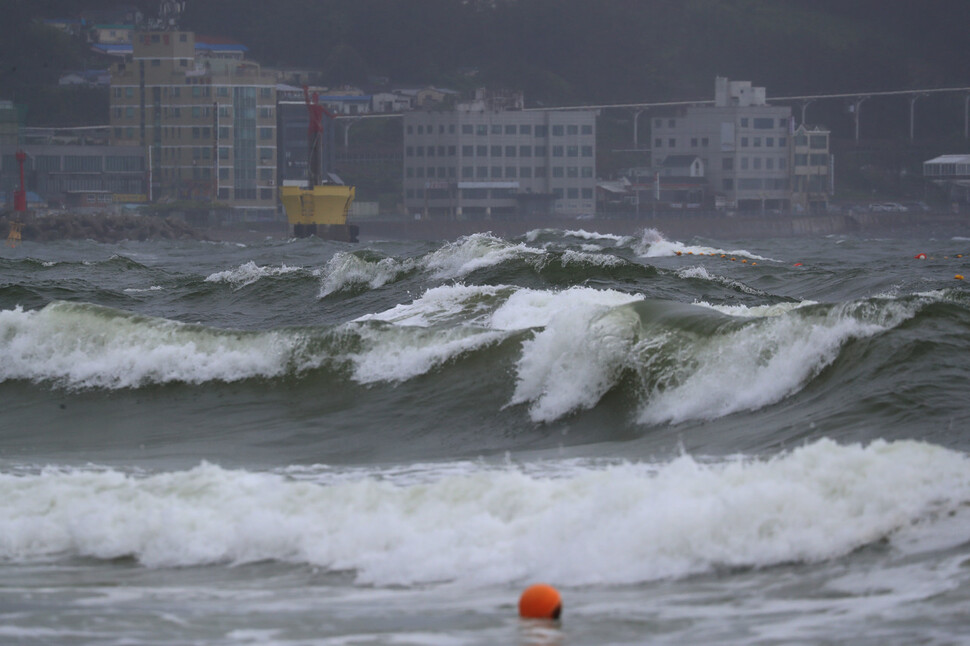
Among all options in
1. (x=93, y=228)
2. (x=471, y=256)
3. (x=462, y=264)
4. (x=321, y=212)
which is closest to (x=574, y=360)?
(x=462, y=264)

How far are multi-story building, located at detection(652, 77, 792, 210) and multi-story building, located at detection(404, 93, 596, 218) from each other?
10.0m

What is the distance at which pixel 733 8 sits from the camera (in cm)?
17750

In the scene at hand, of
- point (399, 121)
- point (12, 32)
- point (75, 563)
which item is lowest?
point (75, 563)

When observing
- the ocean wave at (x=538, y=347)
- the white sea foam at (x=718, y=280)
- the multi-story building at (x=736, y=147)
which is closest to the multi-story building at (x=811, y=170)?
the multi-story building at (x=736, y=147)

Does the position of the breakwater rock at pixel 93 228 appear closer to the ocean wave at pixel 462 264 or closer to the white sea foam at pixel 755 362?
the ocean wave at pixel 462 264

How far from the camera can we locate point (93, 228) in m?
97.8

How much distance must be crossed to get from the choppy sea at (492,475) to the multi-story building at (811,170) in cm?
11272

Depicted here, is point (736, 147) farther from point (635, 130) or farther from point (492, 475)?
point (492, 475)

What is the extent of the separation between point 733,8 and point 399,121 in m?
60.6

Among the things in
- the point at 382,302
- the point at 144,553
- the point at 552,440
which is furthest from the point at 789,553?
the point at 382,302

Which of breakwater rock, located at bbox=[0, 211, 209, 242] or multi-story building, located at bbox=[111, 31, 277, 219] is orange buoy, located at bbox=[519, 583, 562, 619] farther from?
multi-story building, located at bbox=[111, 31, 277, 219]

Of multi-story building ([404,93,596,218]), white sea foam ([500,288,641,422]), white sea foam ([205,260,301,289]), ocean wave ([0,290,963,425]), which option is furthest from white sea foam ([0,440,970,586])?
multi-story building ([404,93,596,218])

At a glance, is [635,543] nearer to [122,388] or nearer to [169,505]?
[169,505]

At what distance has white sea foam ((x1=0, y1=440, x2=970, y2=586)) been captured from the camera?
23.9 ft
